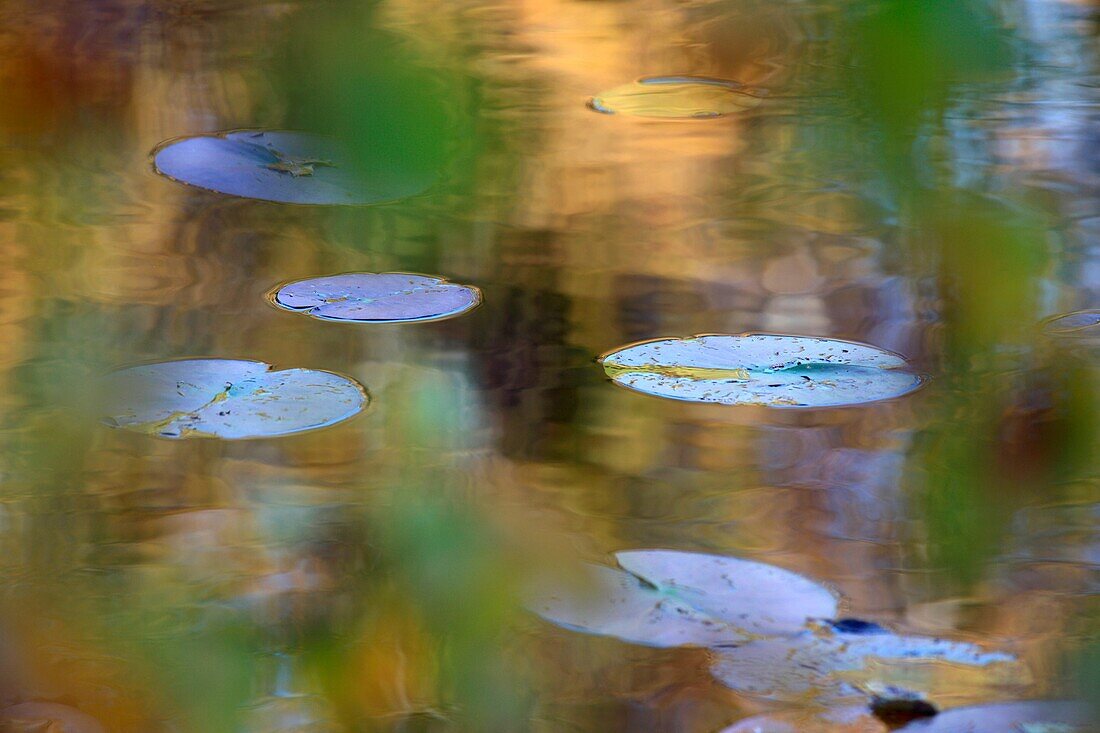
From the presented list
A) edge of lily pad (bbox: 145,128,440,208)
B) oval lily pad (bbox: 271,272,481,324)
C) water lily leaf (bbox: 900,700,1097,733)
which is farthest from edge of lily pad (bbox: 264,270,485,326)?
water lily leaf (bbox: 900,700,1097,733)

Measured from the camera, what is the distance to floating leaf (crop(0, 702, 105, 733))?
664 mm

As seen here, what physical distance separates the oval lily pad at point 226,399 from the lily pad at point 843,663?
0.45 metres

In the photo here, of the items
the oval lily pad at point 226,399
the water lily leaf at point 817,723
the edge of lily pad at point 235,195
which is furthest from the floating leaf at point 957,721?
the edge of lily pad at point 235,195

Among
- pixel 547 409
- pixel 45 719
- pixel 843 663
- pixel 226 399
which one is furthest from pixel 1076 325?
pixel 45 719

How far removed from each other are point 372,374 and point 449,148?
89cm

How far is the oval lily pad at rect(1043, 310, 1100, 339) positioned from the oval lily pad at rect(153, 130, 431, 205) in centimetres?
82

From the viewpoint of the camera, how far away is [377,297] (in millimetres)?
1277

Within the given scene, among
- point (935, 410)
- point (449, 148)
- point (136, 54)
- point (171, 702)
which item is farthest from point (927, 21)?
point (136, 54)

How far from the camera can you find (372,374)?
1.13 metres

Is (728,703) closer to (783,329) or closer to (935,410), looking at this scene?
(935,410)

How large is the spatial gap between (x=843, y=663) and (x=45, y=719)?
1.49 feet

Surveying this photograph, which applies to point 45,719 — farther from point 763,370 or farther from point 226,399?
point 763,370

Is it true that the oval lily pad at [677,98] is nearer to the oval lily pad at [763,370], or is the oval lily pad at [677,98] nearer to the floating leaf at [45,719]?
the oval lily pad at [763,370]

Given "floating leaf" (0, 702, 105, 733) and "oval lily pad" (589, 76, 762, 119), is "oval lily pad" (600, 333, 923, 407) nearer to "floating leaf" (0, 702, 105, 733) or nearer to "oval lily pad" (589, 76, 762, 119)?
"floating leaf" (0, 702, 105, 733)
